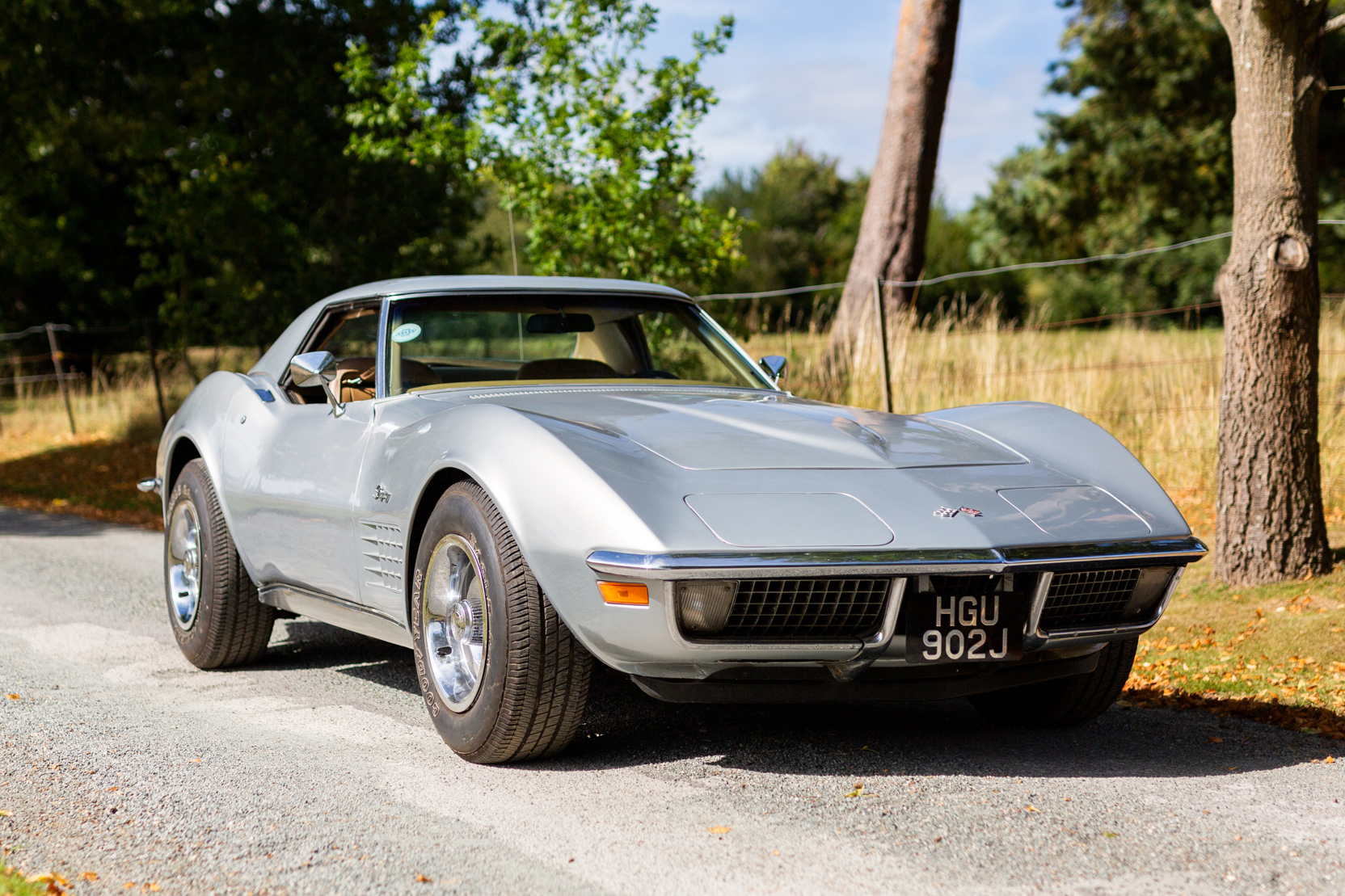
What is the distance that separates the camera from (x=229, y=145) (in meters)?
15.7

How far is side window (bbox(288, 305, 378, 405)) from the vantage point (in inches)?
196

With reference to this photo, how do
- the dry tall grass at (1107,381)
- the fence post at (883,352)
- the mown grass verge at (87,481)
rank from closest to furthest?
the dry tall grass at (1107,381)
the fence post at (883,352)
the mown grass verge at (87,481)

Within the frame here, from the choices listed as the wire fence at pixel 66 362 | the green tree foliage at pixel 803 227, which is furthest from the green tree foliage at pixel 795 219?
the wire fence at pixel 66 362

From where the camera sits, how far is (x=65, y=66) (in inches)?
656

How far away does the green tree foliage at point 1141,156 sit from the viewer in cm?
2467

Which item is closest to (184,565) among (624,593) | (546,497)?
(546,497)

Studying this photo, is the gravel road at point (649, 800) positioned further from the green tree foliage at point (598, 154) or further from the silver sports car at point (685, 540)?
the green tree foliage at point (598, 154)

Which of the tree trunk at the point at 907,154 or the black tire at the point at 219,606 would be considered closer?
the black tire at the point at 219,606

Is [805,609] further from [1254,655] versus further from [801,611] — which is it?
[1254,655]

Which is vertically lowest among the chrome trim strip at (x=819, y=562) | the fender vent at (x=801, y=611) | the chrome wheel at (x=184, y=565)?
the chrome wheel at (x=184, y=565)

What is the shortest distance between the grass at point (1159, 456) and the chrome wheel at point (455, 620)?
2.47 metres

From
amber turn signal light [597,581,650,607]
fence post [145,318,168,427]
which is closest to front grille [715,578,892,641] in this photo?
amber turn signal light [597,581,650,607]

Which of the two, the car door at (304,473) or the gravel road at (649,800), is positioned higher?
the car door at (304,473)

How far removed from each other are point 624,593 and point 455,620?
75cm
